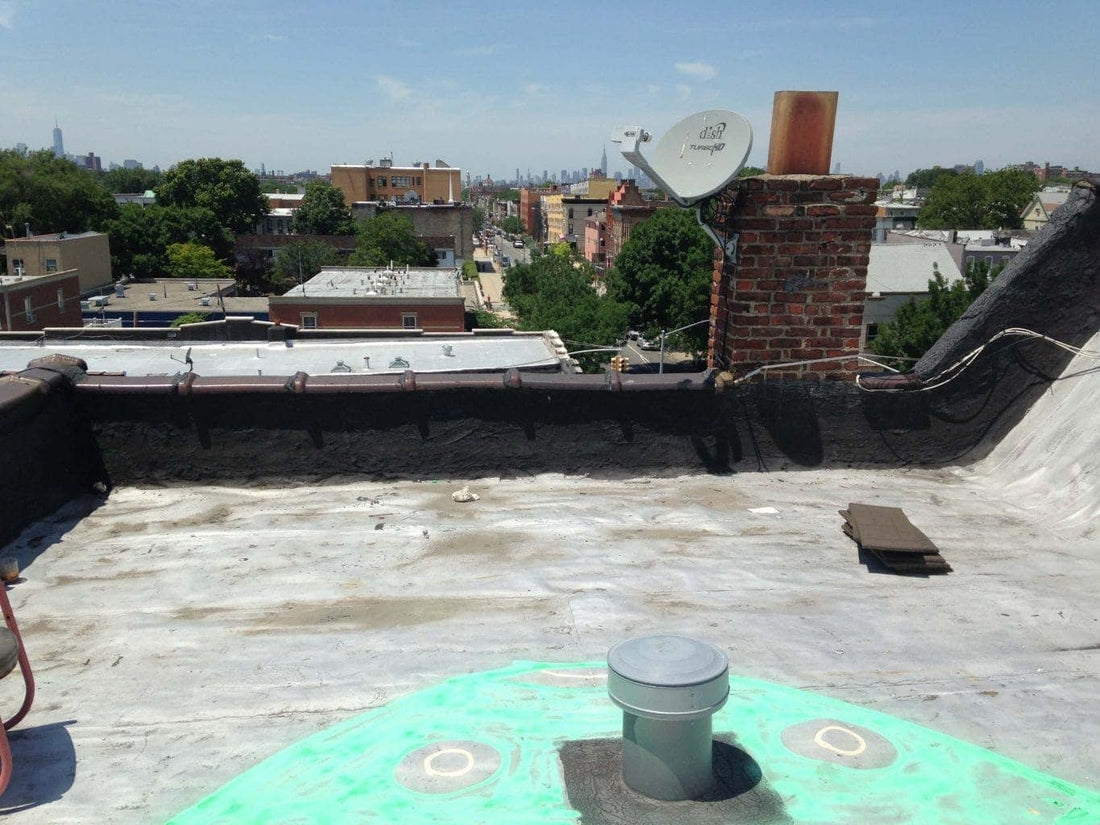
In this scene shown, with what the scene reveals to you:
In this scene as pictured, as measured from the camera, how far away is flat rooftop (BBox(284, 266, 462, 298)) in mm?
39094

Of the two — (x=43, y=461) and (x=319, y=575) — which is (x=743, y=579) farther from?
(x=43, y=461)

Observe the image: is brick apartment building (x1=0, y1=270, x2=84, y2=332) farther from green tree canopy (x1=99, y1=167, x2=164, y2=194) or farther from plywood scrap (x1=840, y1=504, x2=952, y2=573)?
green tree canopy (x1=99, y1=167, x2=164, y2=194)

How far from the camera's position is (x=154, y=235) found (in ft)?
245

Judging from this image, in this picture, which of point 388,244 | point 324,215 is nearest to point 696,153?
point 388,244

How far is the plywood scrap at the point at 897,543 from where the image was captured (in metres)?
4.35

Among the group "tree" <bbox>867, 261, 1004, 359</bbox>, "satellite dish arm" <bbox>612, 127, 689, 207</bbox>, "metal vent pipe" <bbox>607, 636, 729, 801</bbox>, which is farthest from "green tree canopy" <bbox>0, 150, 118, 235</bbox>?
"metal vent pipe" <bbox>607, 636, 729, 801</bbox>

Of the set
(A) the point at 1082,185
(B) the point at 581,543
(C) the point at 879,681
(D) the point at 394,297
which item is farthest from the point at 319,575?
(D) the point at 394,297

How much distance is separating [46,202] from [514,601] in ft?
274

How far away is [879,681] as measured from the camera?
3309 mm

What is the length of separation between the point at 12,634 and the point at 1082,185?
687cm

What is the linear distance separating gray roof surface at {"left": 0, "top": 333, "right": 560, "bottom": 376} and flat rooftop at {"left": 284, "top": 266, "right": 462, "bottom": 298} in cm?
2572

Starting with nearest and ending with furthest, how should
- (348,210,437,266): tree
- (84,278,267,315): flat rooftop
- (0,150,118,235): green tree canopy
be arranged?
(84,278,267,315): flat rooftop → (348,210,437,266): tree → (0,150,118,235): green tree canopy

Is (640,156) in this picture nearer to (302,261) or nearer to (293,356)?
(293,356)

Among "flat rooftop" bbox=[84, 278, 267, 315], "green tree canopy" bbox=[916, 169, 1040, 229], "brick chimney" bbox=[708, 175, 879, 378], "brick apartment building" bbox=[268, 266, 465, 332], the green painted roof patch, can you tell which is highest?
"green tree canopy" bbox=[916, 169, 1040, 229]
